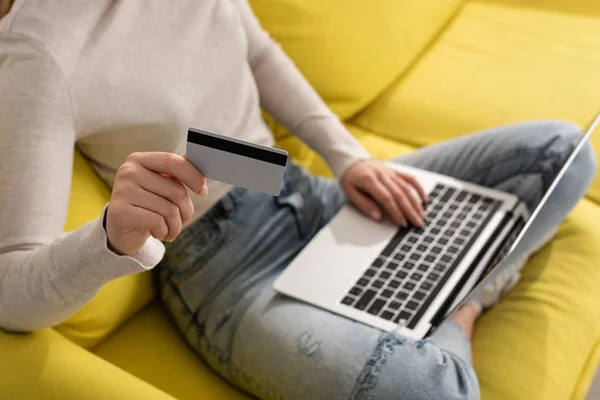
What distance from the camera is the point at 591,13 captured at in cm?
176

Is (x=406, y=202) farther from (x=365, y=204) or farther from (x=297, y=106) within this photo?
(x=297, y=106)

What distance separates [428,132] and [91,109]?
0.78m

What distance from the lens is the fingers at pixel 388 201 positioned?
119 centimetres

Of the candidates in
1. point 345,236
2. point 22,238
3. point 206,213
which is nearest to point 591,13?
point 345,236

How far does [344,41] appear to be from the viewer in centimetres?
156

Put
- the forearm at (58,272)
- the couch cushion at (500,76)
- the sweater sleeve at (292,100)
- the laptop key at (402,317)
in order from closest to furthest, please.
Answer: the forearm at (58,272) < the laptop key at (402,317) < the sweater sleeve at (292,100) < the couch cushion at (500,76)

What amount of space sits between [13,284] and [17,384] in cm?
12

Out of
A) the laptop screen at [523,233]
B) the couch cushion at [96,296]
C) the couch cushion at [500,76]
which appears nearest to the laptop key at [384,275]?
the laptop screen at [523,233]

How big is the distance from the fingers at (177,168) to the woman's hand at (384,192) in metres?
0.50

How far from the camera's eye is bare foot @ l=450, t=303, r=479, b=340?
44.4 inches

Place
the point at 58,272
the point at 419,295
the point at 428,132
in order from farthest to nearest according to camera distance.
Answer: the point at 428,132 < the point at 419,295 < the point at 58,272

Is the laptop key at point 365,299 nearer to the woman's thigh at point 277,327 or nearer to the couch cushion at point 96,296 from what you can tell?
the woman's thigh at point 277,327

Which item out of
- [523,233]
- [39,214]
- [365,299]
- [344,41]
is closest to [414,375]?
[365,299]

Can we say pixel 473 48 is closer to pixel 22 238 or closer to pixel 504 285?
pixel 504 285
